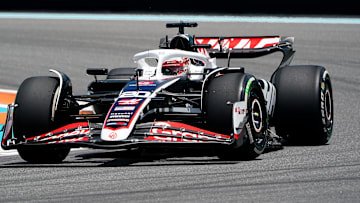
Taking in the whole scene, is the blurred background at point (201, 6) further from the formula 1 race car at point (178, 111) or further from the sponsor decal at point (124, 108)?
the sponsor decal at point (124, 108)

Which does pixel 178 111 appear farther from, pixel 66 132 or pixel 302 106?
pixel 302 106

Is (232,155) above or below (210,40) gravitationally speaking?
below

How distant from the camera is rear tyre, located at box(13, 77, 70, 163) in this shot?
866 centimetres

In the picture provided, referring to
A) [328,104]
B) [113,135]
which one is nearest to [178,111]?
[113,135]

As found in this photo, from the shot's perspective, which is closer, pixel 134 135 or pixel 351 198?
pixel 351 198

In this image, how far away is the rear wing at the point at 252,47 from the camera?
11141 mm

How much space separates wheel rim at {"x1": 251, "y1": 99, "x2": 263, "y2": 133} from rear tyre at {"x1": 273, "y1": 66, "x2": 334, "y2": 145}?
0.90 m

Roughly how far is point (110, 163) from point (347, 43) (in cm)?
1469

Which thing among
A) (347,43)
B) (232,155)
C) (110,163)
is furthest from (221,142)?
(347,43)

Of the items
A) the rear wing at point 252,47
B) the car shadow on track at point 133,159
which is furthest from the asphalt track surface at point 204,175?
the rear wing at point 252,47

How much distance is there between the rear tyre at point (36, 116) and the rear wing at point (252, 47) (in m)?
3.03

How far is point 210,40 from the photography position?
11.8 m

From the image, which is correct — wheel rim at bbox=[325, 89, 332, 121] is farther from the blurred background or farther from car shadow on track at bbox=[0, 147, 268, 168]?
the blurred background

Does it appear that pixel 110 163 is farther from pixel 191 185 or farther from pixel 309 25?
pixel 309 25
